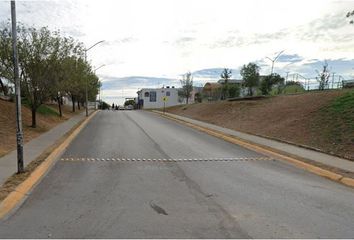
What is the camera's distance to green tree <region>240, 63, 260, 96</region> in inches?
2451

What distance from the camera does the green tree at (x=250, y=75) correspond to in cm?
6225

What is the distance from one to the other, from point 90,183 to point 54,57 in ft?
50.6

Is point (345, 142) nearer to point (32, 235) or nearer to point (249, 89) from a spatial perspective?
point (32, 235)

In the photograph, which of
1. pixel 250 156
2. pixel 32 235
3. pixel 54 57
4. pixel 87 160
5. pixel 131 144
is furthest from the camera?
pixel 54 57

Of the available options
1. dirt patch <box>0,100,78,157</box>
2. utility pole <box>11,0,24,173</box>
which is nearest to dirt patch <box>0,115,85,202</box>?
utility pole <box>11,0,24,173</box>

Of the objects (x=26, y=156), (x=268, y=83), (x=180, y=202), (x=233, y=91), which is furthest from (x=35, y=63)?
(x=233, y=91)

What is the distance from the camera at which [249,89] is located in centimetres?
6241

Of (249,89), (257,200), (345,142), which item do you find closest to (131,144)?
(345,142)

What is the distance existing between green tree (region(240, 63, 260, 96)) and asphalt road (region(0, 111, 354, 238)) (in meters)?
50.3

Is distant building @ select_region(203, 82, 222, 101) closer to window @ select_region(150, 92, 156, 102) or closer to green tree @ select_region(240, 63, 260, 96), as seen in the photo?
green tree @ select_region(240, 63, 260, 96)

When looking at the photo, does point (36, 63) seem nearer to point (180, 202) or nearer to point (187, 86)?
point (180, 202)

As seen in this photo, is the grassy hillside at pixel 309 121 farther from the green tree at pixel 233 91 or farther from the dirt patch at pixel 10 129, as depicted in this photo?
the green tree at pixel 233 91

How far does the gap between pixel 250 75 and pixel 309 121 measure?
44.6 m

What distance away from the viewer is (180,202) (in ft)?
24.7
